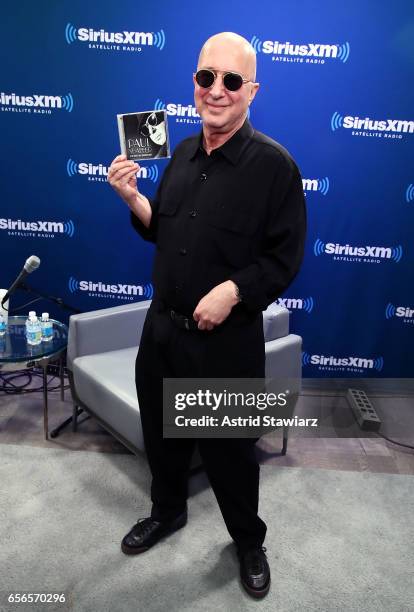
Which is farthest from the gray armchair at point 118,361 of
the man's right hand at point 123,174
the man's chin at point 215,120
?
the man's chin at point 215,120

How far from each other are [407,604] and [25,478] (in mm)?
1562

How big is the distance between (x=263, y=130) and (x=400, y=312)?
52.9 inches

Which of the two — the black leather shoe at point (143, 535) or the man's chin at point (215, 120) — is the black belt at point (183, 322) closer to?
the man's chin at point (215, 120)

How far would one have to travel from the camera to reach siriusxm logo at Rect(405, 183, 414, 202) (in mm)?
2783

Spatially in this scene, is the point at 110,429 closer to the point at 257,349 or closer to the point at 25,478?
the point at 25,478

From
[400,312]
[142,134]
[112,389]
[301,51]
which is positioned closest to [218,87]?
[142,134]

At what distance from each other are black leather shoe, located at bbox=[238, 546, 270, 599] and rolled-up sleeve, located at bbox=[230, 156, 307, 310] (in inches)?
35.7

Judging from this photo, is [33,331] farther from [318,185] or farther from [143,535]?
[318,185]

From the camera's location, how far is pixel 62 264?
3061mm

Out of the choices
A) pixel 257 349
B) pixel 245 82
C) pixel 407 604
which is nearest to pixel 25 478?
pixel 257 349

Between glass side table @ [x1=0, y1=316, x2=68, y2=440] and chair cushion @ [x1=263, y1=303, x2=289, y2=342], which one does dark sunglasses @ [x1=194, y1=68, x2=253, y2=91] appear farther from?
glass side table @ [x1=0, y1=316, x2=68, y2=440]

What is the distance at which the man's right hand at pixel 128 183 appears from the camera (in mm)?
1489

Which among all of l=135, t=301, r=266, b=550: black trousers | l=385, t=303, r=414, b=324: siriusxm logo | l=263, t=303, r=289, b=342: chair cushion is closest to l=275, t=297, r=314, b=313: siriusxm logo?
l=385, t=303, r=414, b=324: siriusxm logo

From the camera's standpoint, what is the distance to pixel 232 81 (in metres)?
1.36
